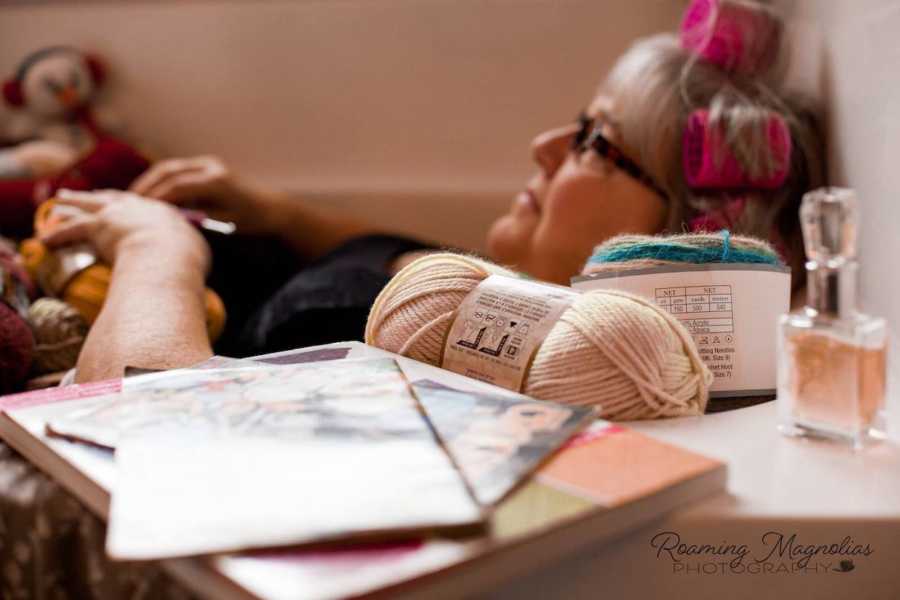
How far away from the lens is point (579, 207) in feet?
3.62

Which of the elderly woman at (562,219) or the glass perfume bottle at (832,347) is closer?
the glass perfume bottle at (832,347)

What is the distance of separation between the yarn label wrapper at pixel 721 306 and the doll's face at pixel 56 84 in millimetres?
1376

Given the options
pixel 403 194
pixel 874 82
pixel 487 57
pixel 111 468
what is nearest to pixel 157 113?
pixel 403 194

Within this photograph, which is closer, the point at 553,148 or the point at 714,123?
the point at 714,123

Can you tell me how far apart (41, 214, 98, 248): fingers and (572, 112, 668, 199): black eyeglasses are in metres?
0.58

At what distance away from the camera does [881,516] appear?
0.46 metres

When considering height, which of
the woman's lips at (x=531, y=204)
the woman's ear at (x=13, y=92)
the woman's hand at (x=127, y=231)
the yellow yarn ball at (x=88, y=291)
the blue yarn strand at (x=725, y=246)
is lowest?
the yellow yarn ball at (x=88, y=291)

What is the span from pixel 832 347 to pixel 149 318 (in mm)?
556

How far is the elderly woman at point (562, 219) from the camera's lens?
2.90 feet

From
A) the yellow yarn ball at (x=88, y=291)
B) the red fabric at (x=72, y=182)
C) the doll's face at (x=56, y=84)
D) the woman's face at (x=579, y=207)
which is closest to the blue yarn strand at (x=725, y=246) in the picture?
the woman's face at (x=579, y=207)

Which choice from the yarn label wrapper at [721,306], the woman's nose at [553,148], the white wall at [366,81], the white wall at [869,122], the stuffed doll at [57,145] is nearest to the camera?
the yarn label wrapper at [721,306]

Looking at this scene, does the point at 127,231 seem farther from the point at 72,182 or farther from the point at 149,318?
the point at 72,182

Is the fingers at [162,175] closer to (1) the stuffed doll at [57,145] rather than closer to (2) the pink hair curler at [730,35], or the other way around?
(1) the stuffed doll at [57,145]

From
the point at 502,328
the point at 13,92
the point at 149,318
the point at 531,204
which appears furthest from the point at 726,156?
the point at 13,92
